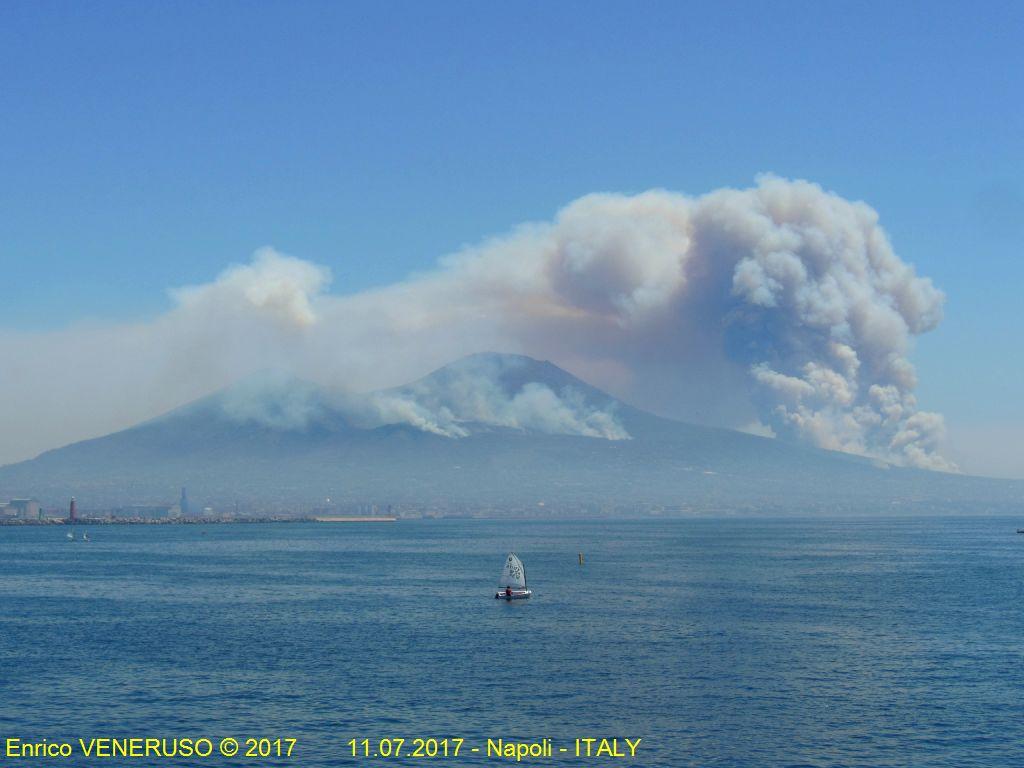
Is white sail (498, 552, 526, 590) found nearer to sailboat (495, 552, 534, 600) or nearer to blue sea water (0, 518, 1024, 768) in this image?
sailboat (495, 552, 534, 600)

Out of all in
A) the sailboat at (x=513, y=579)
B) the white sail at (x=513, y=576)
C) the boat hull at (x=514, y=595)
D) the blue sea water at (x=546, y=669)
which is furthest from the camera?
the white sail at (x=513, y=576)

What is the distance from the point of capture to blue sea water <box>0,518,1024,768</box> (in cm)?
5934

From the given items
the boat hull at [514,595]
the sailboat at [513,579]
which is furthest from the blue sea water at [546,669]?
the sailboat at [513,579]

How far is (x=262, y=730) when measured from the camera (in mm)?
59844

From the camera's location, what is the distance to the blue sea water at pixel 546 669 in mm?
59344

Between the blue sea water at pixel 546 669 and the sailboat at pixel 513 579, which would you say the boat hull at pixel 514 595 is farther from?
the blue sea water at pixel 546 669

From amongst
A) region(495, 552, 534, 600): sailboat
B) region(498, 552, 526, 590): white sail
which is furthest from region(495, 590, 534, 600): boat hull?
region(498, 552, 526, 590): white sail

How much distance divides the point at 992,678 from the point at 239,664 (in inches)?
2118

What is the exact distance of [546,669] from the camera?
7788 centimetres

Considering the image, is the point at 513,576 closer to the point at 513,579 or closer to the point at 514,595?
the point at 513,579

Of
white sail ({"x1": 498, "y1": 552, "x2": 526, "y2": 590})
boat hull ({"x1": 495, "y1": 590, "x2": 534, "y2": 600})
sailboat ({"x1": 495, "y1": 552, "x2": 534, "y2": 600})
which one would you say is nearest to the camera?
boat hull ({"x1": 495, "y1": 590, "x2": 534, "y2": 600})

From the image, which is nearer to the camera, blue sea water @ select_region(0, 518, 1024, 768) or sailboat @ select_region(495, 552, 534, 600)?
blue sea water @ select_region(0, 518, 1024, 768)

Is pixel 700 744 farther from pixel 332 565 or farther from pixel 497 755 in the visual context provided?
pixel 332 565

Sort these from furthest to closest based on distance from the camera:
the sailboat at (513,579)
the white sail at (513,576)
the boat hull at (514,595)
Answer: the white sail at (513,576)
the sailboat at (513,579)
the boat hull at (514,595)
